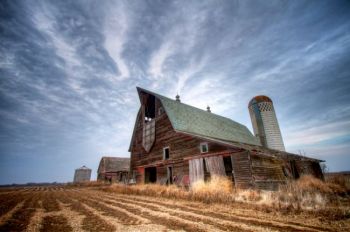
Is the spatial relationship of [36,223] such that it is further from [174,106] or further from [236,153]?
[174,106]

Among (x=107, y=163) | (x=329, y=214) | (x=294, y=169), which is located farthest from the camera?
(x=107, y=163)

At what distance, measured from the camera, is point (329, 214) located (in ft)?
17.0

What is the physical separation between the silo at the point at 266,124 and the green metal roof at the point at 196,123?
4.27 ft

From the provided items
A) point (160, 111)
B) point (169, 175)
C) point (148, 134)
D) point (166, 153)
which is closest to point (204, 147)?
point (169, 175)

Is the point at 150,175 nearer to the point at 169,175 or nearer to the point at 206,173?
the point at 169,175

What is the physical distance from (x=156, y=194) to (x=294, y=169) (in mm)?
14087

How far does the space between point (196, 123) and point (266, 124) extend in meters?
10.6

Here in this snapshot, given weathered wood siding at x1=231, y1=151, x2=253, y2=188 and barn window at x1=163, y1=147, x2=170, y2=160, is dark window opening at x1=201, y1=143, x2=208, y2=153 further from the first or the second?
barn window at x1=163, y1=147, x2=170, y2=160

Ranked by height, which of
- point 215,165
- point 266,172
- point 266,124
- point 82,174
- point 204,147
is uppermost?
point 266,124

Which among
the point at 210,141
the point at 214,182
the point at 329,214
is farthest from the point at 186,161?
the point at 329,214

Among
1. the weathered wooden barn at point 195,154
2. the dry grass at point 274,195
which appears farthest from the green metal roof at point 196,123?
the dry grass at point 274,195

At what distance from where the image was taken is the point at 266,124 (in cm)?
2238

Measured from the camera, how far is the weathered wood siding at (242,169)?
10.8 meters

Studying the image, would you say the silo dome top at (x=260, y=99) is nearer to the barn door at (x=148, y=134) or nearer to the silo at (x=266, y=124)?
the silo at (x=266, y=124)
